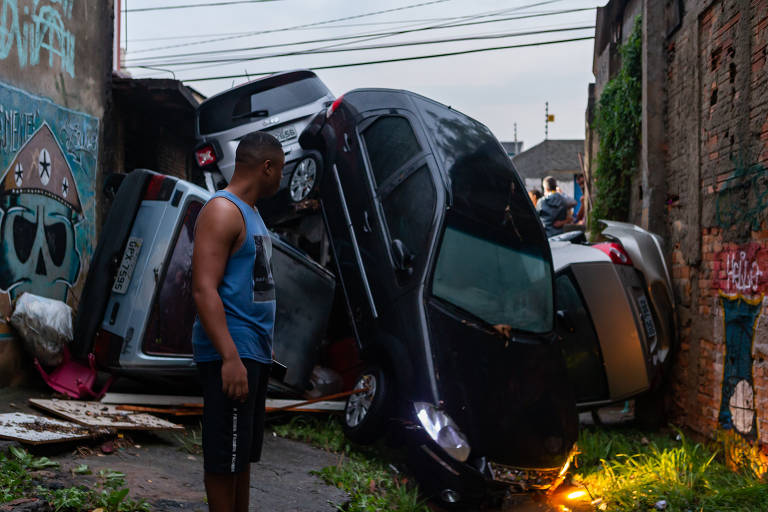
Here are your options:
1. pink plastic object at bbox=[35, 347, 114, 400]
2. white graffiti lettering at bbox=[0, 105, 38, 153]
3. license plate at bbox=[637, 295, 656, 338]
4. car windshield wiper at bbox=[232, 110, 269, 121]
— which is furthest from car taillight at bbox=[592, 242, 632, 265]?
white graffiti lettering at bbox=[0, 105, 38, 153]

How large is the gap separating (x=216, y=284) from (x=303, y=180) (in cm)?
445

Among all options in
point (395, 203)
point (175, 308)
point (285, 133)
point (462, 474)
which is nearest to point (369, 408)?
point (462, 474)

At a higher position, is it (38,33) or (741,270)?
(38,33)

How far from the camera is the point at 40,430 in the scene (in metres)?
3.93

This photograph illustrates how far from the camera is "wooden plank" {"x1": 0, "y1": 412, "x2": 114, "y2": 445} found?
3709mm

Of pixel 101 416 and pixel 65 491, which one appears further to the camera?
pixel 101 416

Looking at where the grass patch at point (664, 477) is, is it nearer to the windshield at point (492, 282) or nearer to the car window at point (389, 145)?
the windshield at point (492, 282)

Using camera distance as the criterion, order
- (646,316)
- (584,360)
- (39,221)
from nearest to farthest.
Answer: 1. (39,221)
2. (584,360)
3. (646,316)

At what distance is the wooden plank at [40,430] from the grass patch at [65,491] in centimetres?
24

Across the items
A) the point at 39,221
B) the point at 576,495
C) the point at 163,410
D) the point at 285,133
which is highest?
the point at 285,133

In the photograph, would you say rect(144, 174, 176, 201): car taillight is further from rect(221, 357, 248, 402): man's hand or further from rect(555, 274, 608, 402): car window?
rect(555, 274, 608, 402): car window

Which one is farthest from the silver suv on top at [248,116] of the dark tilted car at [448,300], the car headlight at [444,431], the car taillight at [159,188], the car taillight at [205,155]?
the car headlight at [444,431]

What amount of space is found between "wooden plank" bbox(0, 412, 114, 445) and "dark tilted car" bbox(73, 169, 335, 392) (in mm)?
769

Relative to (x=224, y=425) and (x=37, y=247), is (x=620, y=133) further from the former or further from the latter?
(x=224, y=425)
